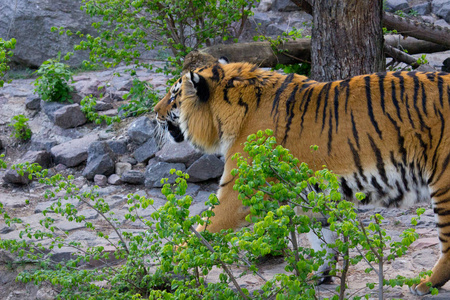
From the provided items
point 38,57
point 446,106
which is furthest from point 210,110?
point 38,57

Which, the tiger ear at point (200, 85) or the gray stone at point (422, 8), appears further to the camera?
the gray stone at point (422, 8)

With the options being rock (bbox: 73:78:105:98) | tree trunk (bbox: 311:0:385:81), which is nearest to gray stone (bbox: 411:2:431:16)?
rock (bbox: 73:78:105:98)


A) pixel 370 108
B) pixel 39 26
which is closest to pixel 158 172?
pixel 370 108

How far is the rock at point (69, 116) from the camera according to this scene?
8633mm

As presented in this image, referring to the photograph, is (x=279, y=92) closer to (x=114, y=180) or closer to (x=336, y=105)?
(x=336, y=105)

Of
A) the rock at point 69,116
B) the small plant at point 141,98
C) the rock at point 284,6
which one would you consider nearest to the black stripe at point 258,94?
the small plant at point 141,98

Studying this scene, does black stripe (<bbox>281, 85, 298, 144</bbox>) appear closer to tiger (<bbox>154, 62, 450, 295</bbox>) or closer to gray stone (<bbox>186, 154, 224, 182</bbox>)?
tiger (<bbox>154, 62, 450, 295</bbox>)

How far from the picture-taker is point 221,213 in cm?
394

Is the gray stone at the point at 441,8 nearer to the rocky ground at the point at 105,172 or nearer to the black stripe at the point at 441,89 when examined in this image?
the rocky ground at the point at 105,172

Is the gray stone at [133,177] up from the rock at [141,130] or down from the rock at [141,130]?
down

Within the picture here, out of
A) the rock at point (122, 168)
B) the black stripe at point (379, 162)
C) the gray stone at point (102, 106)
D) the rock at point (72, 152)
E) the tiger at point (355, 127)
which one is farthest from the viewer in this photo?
the gray stone at point (102, 106)

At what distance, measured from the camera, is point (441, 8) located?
13859 millimetres

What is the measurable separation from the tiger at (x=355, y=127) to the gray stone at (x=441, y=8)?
10.8 m

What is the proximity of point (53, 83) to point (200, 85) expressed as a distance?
5.12 metres
